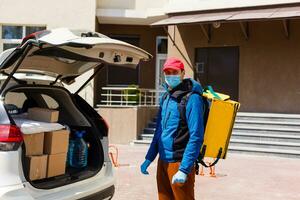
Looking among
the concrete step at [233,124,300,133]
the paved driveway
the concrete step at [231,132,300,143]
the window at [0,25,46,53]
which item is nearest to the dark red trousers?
the paved driveway

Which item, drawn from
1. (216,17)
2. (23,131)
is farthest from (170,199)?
(216,17)

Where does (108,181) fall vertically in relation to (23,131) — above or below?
below

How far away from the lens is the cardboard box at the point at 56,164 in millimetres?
4379

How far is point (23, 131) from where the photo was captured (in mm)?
4051

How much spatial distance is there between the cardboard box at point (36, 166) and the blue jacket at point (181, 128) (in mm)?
1060

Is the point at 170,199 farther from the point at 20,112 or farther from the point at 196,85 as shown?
the point at 20,112

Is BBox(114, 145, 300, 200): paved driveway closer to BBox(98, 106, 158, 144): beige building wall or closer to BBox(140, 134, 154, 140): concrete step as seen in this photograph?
BBox(140, 134, 154, 140): concrete step

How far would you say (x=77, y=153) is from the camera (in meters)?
4.84

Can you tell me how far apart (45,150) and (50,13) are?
12725mm

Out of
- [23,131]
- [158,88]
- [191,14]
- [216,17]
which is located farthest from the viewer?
[158,88]

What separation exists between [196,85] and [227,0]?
37.2ft

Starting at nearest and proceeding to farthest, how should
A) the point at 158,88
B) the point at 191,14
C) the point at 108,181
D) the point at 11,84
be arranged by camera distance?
1. the point at 11,84
2. the point at 108,181
3. the point at 191,14
4. the point at 158,88

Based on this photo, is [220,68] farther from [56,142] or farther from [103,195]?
[56,142]

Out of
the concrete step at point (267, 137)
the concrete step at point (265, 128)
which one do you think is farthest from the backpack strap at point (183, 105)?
the concrete step at point (265, 128)
